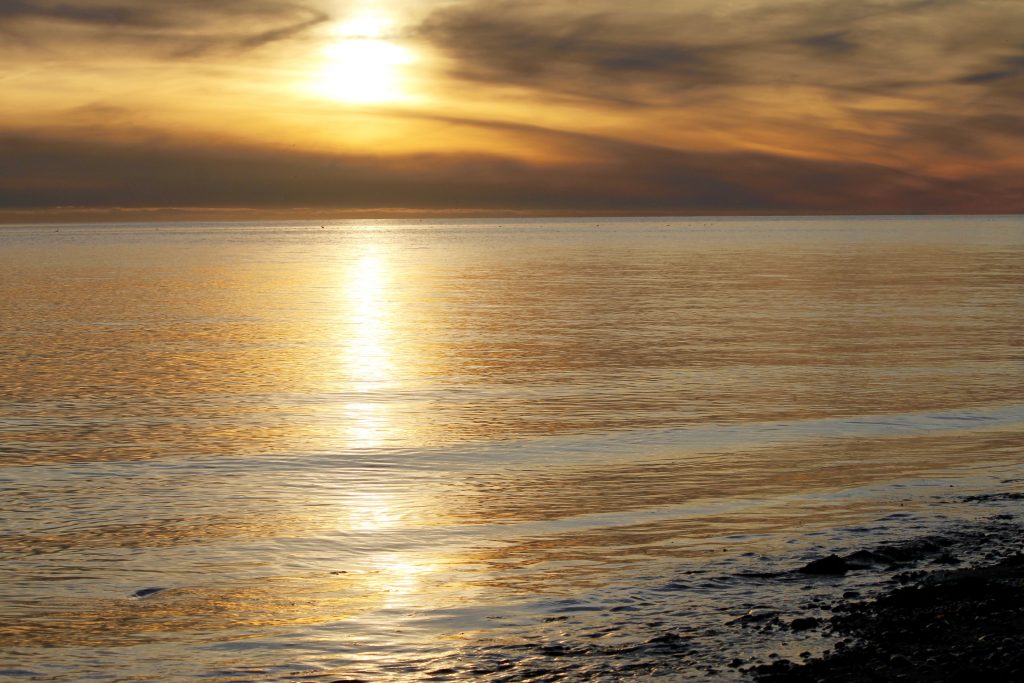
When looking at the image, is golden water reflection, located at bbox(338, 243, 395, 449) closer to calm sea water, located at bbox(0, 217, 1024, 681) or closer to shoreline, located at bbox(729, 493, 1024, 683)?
calm sea water, located at bbox(0, 217, 1024, 681)

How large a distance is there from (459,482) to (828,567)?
6210 mm

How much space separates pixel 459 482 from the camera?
53.8ft

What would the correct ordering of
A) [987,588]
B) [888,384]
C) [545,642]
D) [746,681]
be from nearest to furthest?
[746,681] → [545,642] → [987,588] → [888,384]

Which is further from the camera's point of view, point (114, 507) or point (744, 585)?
point (114, 507)

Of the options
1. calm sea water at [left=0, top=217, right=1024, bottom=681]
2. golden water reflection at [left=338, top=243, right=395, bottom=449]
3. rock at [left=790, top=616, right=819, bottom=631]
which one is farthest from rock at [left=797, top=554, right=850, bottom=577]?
golden water reflection at [left=338, top=243, right=395, bottom=449]

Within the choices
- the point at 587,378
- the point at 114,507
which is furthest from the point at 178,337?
the point at 114,507

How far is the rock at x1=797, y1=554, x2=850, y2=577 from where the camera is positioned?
11824 mm

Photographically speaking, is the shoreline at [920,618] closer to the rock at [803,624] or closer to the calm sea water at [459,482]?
the rock at [803,624]

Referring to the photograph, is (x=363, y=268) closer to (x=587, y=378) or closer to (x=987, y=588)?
(x=587, y=378)

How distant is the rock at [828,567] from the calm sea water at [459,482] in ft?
1.05

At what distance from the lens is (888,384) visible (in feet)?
80.9

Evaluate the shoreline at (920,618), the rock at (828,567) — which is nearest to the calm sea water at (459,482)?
the rock at (828,567)

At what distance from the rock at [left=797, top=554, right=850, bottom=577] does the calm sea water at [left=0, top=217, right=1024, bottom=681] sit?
32 centimetres

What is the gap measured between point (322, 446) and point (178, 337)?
1832cm
